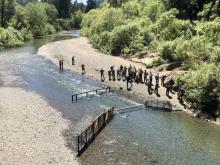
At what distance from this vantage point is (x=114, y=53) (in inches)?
3484

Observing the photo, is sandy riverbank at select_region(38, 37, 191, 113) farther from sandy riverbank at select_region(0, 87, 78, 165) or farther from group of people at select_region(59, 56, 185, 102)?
→ sandy riverbank at select_region(0, 87, 78, 165)

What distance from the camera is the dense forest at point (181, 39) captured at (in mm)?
45688

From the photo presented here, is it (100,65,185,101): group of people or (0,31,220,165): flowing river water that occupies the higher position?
(100,65,185,101): group of people

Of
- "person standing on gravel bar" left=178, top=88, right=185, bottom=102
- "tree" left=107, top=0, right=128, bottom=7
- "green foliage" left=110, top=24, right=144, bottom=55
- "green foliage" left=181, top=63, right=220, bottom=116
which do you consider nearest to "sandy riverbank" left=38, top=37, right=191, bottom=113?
"person standing on gravel bar" left=178, top=88, right=185, bottom=102

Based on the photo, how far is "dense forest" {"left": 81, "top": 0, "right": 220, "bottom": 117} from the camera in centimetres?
4569

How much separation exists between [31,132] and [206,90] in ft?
66.6

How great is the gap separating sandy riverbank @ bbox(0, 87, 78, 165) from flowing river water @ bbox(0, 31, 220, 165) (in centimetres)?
127

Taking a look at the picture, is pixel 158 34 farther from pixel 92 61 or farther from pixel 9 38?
pixel 9 38

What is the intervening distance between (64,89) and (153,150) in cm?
2400

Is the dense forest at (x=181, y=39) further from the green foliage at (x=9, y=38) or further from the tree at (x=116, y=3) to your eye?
the green foliage at (x=9, y=38)

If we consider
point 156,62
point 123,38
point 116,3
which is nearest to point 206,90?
point 156,62

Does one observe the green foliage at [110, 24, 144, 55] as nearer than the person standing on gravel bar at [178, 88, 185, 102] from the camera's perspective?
No

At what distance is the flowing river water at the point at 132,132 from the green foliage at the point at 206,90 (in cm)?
253

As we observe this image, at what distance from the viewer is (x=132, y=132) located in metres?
38.9
